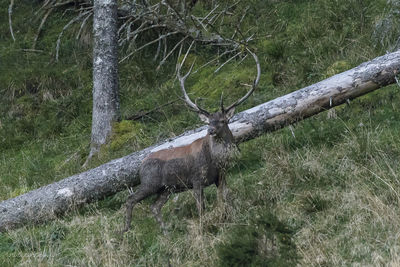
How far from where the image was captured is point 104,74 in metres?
10.7

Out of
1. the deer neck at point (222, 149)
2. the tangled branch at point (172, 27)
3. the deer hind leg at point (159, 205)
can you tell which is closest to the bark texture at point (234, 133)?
the deer hind leg at point (159, 205)

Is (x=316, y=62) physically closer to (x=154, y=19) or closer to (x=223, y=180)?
(x=154, y=19)

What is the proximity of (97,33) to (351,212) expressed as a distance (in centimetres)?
581

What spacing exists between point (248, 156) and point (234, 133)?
0.53 m

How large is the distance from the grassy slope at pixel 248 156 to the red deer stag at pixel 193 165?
23 cm

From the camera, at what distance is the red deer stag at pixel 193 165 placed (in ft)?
24.5

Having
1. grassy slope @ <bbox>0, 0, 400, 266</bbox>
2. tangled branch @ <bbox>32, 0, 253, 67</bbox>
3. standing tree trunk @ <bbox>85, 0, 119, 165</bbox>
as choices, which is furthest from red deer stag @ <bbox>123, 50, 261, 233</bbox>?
tangled branch @ <bbox>32, 0, 253, 67</bbox>

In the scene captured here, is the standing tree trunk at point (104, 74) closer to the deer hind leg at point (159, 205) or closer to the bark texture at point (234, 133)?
the bark texture at point (234, 133)

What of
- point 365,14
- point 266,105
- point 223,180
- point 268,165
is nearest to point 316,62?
point 365,14

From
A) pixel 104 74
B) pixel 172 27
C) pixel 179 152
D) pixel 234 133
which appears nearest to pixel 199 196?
pixel 179 152

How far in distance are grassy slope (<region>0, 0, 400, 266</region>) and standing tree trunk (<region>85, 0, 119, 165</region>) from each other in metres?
0.33

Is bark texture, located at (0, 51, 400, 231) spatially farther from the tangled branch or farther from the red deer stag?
the tangled branch

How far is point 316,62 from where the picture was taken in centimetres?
1107

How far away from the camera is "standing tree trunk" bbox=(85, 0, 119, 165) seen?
10602 millimetres
